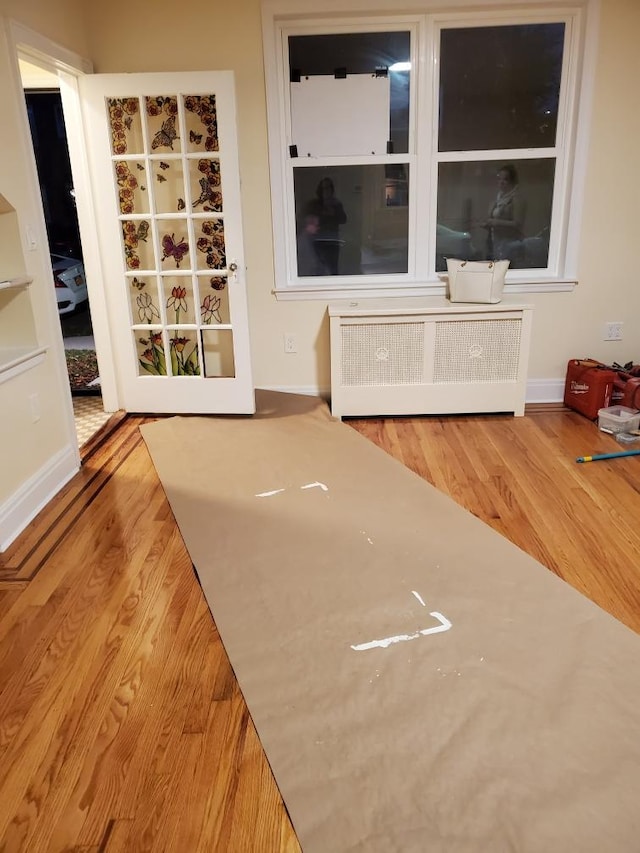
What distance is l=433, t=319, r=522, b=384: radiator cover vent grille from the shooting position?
3680 mm

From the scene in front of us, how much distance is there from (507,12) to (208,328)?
2.48 metres

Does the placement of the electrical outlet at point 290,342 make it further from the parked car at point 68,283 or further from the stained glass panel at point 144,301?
the parked car at point 68,283

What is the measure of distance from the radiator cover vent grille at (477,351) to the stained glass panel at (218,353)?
1282 millimetres

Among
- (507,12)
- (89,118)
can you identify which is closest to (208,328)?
(89,118)

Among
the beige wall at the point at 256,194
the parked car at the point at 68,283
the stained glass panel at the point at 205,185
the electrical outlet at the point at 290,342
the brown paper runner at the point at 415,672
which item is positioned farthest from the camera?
the parked car at the point at 68,283

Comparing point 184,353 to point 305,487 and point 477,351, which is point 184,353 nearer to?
point 305,487

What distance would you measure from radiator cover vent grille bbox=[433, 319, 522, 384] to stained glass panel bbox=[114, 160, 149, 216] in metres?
1.91

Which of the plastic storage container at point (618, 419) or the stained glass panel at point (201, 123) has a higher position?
the stained glass panel at point (201, 123)

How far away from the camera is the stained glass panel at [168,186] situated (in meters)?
3.64

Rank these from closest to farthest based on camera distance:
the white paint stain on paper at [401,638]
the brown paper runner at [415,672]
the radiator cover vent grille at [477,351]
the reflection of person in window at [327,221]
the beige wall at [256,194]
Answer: the brown paper runner at [415,672] < the white paint stain on paper at [401,638] < the beige wall at [256,194] < the radiator cover vent grille at [477,351] < the reflection of person in window at [327,221]

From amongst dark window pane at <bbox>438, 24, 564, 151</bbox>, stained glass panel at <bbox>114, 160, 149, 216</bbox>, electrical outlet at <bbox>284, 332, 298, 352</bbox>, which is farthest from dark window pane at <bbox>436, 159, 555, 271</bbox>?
stained glass panel at <bbox>114, 160, 149, 216</bbox>

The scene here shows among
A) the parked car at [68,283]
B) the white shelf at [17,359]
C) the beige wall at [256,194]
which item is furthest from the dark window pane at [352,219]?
the parked car at [68,283]

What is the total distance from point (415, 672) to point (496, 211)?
3.09m

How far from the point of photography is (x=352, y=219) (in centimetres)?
397
